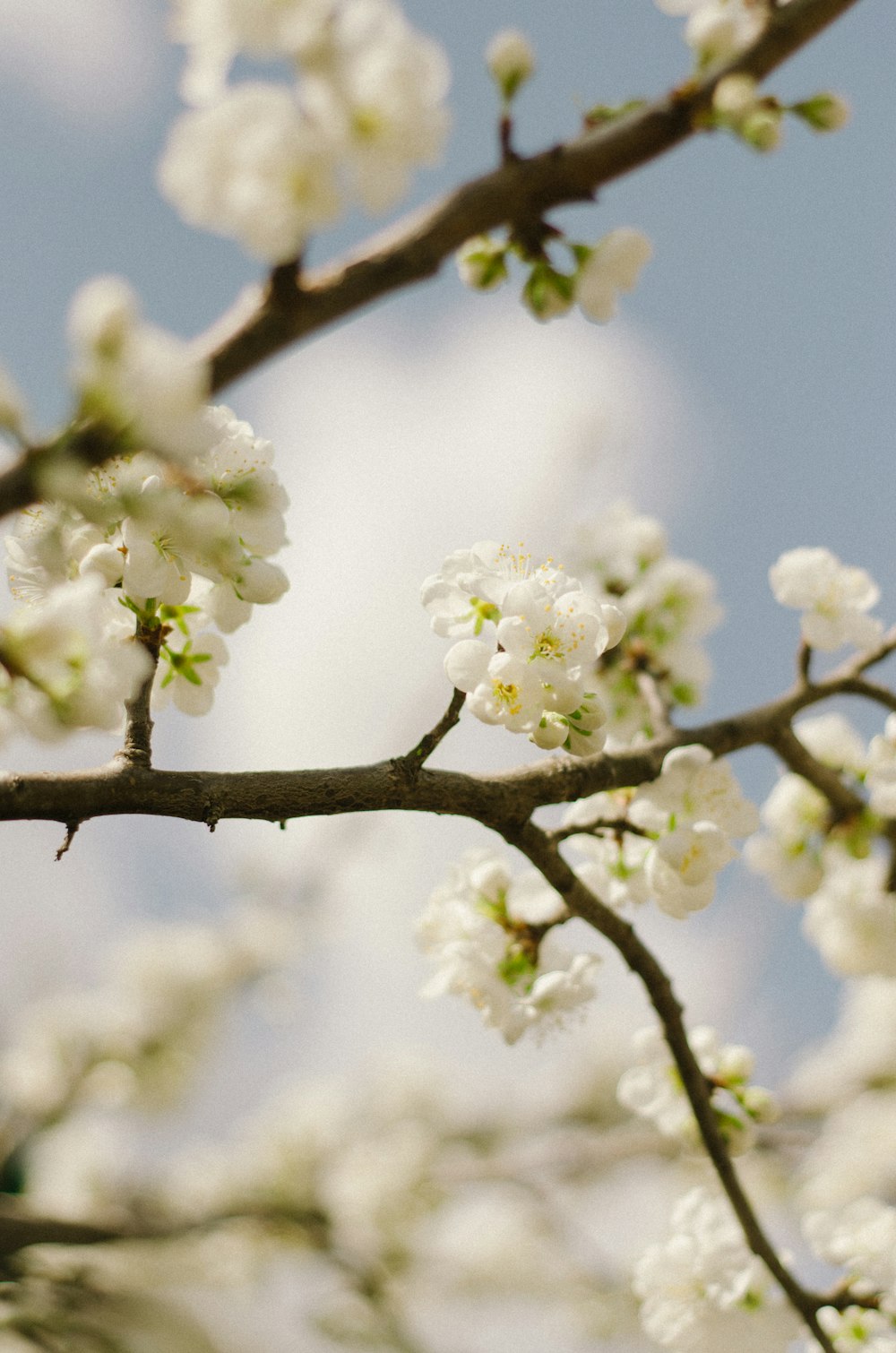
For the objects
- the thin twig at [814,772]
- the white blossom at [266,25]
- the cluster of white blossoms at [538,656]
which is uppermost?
the white blossom at [266,25]

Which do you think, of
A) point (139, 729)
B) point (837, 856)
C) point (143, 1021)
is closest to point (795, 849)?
point (837, 856)

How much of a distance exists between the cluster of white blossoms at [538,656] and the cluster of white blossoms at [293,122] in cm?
52

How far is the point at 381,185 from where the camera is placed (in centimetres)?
Result: 94

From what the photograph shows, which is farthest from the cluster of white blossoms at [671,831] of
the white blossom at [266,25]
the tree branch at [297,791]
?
the white blossom at [266,25]

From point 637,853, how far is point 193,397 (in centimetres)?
117

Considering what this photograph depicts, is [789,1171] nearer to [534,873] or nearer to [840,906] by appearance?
[840,906]

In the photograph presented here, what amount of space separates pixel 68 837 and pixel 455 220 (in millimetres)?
794

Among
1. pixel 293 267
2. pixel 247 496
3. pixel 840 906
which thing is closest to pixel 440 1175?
pixel 840 906

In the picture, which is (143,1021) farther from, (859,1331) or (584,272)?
(584,272)

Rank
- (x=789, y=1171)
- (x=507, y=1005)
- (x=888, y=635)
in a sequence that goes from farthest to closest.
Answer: (x=789, y=1171) → (x=888, y=635) → (x=507, y=1005)

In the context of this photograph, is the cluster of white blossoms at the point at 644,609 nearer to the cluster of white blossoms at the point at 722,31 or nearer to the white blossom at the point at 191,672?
the white blossom at the point at 191,672

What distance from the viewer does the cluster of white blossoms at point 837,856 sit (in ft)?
6.84

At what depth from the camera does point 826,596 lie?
192cm

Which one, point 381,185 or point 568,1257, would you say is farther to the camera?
point 568,1257
